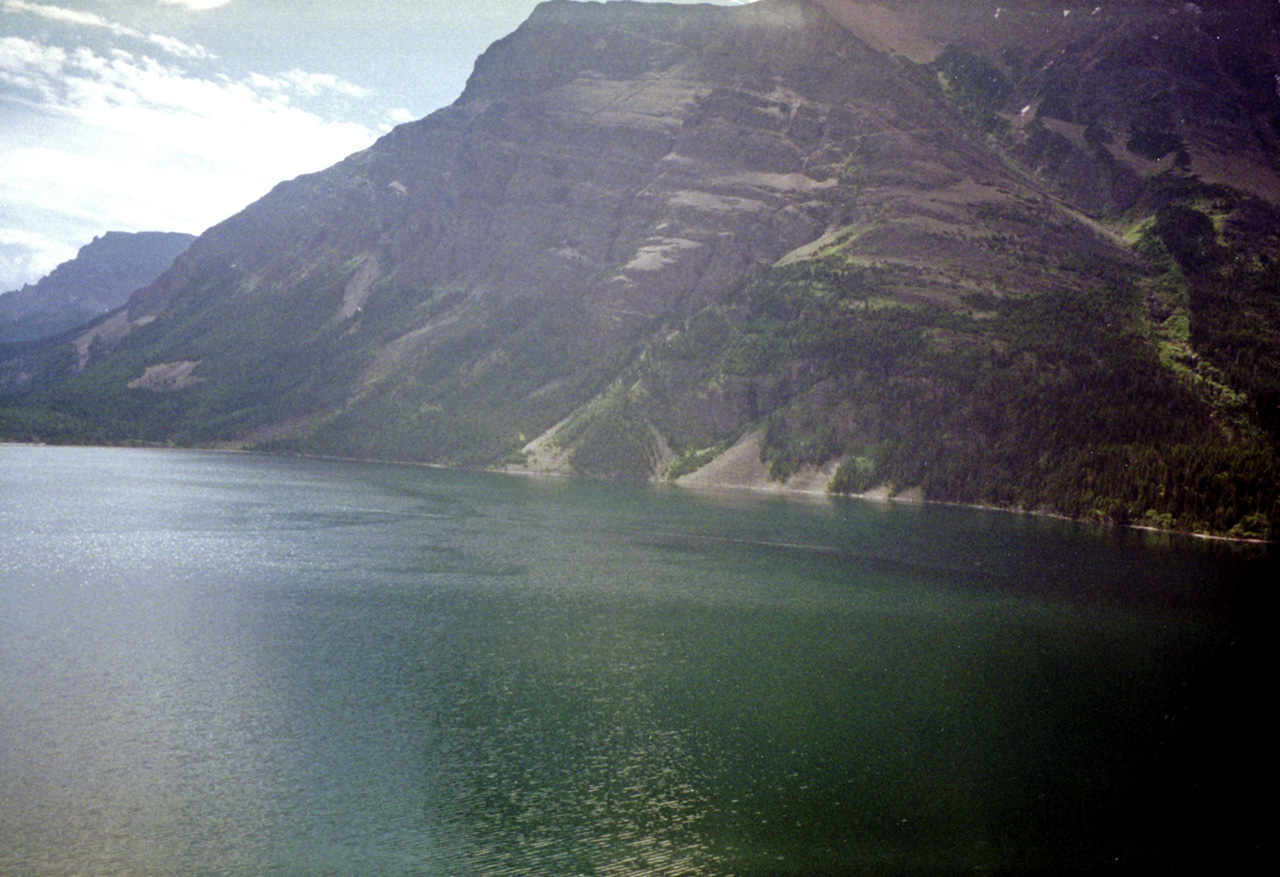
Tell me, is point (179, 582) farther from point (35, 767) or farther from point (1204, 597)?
point (1204, 597)

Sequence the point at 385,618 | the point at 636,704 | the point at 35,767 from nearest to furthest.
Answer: the point at 35,767
the point at 636,704
the point at 385,618

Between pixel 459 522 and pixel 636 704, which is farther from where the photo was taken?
pixel 459 522

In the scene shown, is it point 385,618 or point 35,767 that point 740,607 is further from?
point 35,767

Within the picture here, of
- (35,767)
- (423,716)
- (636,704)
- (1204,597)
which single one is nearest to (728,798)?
(636,704)

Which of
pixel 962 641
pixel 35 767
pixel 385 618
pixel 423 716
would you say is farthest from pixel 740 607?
pixel 35 767

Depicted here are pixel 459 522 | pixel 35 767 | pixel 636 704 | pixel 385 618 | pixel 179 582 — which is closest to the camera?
pixel 35 767

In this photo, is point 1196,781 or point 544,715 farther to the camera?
point 544,715
